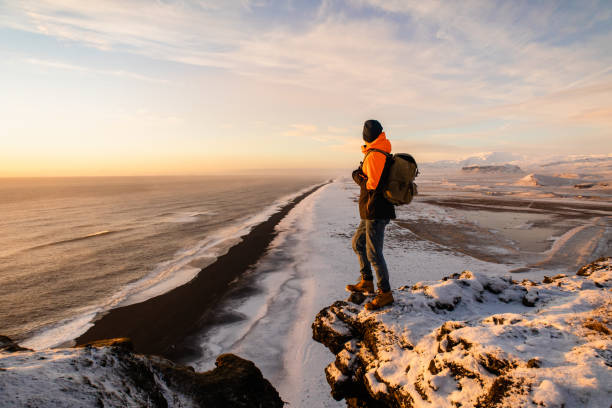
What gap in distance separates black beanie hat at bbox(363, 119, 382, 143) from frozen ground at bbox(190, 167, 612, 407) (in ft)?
13.6

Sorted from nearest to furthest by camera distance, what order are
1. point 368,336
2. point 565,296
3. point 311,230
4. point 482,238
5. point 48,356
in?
point 48,356 < point 368,336 < point 565,296 < point 482,238 < point 311,230

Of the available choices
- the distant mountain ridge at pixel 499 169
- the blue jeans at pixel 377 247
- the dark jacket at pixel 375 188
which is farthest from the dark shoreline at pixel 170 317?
the distant mountain ridge at pixel 499 169

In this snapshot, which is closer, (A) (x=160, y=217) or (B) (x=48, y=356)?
(B) (x=48, y=356)

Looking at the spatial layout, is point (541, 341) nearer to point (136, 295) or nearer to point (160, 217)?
point (136, 295)

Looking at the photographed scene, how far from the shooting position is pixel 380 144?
393cm

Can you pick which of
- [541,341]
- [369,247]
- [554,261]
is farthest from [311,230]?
[541,341]

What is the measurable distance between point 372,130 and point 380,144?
25cm

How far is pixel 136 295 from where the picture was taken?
8844mm

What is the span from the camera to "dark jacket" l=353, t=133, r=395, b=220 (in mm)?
3842

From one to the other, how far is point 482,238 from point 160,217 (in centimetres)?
2558

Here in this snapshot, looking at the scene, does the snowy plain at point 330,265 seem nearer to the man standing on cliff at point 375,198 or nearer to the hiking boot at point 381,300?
the hiking boot at point 381,300

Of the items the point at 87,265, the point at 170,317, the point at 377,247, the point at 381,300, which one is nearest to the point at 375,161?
the point at 377,247

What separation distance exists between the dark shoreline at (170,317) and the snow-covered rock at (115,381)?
2.99 metres

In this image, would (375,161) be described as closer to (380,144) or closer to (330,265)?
(380,144)
